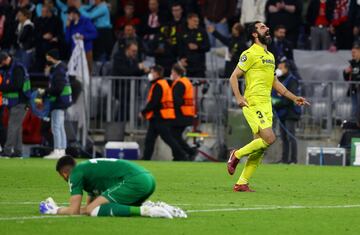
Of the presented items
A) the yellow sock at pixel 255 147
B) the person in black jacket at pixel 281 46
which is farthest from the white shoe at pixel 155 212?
the person in black jacket at pixel 281 46

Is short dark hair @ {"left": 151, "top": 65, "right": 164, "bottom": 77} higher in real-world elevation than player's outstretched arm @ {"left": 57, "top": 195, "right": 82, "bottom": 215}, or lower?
higher

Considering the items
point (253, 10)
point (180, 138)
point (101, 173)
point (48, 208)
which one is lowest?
point (180, 138)

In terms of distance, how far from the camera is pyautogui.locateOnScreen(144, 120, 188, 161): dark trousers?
29.5 meters

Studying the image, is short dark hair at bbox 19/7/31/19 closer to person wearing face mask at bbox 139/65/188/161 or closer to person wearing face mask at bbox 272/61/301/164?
person wearing face mask at bbox 139/65/188/161

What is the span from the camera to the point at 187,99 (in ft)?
97.4

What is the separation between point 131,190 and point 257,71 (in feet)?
18.5

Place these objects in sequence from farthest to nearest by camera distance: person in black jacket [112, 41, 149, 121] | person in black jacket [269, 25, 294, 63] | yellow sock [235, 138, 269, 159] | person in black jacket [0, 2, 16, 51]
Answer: person in black jacket [0, 2, 16, 51], person in black jacket [112, 41, 149, 121], person in black jacket [269, 25, 294, 63], yellow sock [235, 138, 269, 159]

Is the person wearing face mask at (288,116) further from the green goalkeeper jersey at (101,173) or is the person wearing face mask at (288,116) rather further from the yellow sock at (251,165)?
the green goalkeeper jersey at (101,173)

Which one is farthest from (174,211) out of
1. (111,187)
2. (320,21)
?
(320,21)

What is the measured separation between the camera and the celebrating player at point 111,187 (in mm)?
14258

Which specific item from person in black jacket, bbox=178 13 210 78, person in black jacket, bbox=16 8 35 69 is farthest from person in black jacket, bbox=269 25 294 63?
person in black jacket, bbox=16 8 35 69

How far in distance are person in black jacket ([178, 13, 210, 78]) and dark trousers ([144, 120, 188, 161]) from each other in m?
1.90

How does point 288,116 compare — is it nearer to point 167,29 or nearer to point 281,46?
point 281,46

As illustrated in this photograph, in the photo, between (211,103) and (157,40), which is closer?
(211,103)
